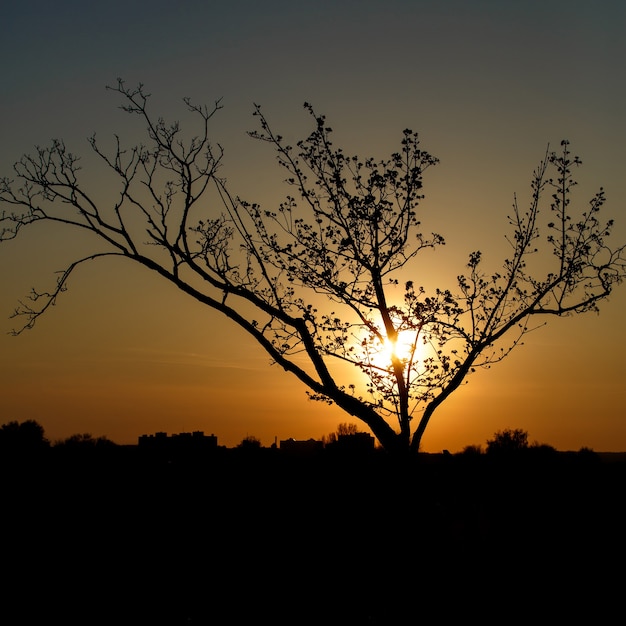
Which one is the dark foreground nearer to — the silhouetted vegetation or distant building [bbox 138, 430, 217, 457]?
the silhouetted vegetation

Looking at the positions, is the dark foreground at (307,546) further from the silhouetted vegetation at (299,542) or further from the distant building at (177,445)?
the distant building at (177,445)

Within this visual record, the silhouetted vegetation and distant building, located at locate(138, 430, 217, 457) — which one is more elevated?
distant building, located at locate(138, 430, 217, 457)

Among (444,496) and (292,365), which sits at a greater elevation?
(292,365)

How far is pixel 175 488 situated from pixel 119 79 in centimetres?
1081

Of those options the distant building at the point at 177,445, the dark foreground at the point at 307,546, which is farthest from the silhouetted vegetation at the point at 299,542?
the distant building at the point at 177,445

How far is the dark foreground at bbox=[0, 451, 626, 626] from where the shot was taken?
51.2ft

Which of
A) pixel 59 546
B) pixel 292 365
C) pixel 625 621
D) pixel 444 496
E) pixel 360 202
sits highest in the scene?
pixel 360 202

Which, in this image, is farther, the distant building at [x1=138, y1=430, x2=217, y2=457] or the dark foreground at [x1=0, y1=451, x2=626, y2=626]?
the distant building at [x1=138, y1=430, x2=217, y2=457]

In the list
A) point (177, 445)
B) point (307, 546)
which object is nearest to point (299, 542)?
point (307, 546)

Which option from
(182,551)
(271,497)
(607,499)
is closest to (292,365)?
(182,551)

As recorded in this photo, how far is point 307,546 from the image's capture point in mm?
18625

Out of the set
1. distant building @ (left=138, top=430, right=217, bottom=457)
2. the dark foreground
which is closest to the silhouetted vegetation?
the dark foreground

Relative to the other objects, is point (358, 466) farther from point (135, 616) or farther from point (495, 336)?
point (135, 616)

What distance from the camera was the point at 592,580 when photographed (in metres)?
17.0
